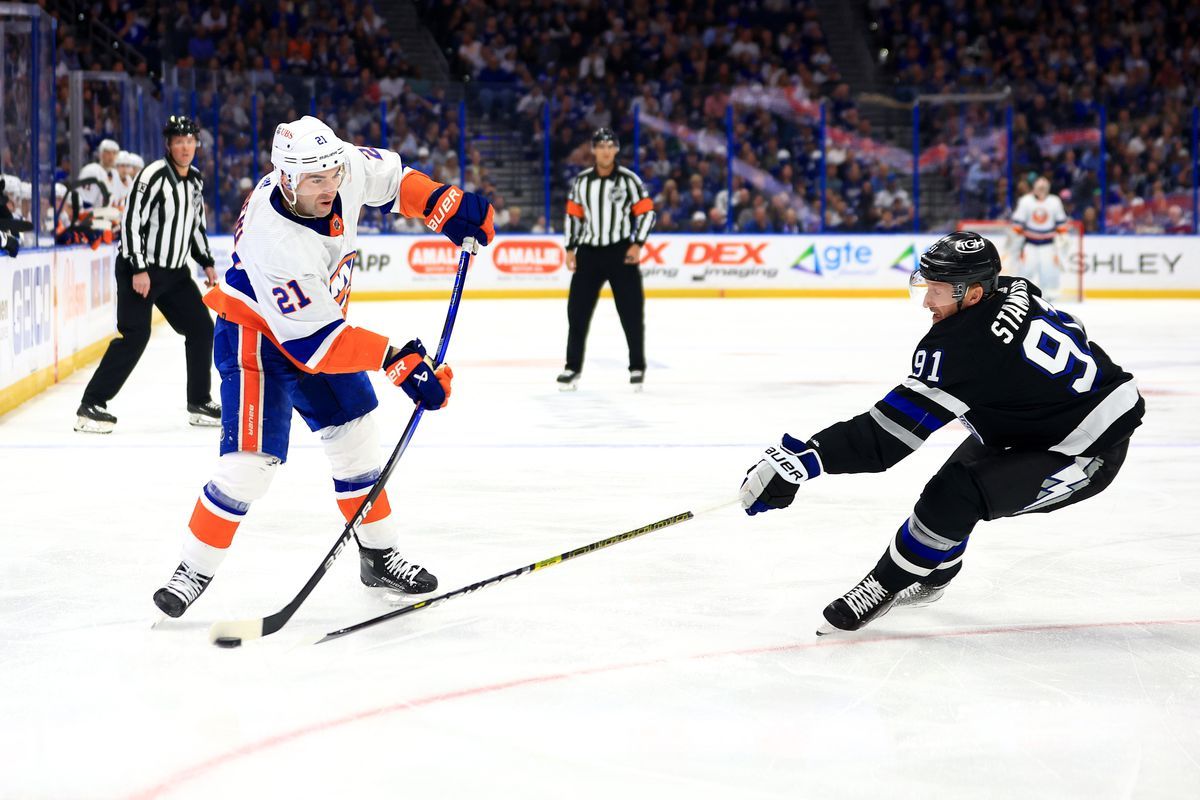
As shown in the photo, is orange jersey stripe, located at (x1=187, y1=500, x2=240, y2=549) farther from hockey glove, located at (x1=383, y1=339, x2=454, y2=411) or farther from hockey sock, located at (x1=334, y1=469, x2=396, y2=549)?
hockey glove, located at (x1=383, y1=339, x2=454, y2=411)

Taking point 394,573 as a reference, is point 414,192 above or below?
above

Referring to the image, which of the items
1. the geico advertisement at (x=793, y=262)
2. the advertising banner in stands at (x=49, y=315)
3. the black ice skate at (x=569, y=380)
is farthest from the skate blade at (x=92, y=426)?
the geico advertisement at (x=793, y=262)

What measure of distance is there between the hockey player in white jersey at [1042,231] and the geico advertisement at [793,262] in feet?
4.50

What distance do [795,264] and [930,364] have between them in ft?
41.6

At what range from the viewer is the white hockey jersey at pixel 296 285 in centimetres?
294

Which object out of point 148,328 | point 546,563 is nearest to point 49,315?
point 148,328

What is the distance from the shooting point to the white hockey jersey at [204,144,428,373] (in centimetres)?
294

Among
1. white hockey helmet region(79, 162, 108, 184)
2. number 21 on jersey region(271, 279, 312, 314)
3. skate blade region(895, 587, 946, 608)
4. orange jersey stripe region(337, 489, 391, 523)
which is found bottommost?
skate blade region(895, 587, 946, 608)

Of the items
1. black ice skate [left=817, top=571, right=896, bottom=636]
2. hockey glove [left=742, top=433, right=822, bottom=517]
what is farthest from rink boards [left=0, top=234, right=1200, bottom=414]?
hockey glove [left=742, top=433, right=822, bottom=517]

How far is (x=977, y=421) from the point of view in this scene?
3.00 meters

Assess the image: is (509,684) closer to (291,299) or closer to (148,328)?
(291,299)

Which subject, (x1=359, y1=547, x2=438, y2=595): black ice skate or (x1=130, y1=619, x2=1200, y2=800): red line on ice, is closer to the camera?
(x1=130, y1=619, x2=1200, y2=800): red line on ice

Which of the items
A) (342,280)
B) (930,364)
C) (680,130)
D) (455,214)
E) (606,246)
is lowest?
(606,246)

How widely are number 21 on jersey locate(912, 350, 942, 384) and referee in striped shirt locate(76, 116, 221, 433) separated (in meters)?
3.84
